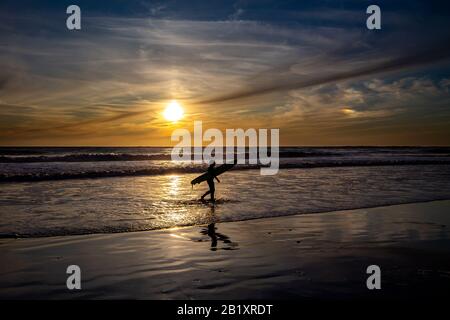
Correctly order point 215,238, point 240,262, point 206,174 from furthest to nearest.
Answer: point 206,174, point 215,238, point 240,262

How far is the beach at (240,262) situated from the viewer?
19.6 ft

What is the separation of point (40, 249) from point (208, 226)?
14.6 feet

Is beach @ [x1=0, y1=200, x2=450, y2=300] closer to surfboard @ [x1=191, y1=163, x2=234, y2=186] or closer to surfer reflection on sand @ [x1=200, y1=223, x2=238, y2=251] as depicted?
surfer reflection on sand @ [x1=200, y1=223, x2=238, y2=251]

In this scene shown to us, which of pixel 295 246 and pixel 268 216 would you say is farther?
pixel 268 216

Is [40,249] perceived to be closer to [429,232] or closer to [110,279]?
[110,279]

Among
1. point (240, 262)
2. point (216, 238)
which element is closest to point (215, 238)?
point (216, 238)

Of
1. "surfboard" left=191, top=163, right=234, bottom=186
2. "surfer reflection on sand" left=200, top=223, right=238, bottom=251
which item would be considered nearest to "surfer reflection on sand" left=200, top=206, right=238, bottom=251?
"surfer reflection on sand" left=200, top=223, right=238, bottom=251

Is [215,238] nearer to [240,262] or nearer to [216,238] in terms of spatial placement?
[216,238]

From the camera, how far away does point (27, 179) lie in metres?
25.9

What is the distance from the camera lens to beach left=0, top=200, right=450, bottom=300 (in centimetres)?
598

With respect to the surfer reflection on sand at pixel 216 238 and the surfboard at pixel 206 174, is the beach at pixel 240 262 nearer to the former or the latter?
the surfer reflection on sand at pixel 216 238

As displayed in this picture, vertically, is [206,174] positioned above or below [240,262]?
above

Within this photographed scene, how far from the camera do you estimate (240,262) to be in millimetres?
7422
